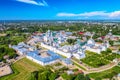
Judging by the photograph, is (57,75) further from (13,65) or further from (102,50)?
(102,50)

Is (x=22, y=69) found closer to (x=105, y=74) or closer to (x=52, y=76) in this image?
(x=52, y=76)

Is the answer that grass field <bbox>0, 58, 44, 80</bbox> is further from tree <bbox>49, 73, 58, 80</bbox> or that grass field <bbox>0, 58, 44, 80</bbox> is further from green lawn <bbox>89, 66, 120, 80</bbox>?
green lawn <bbox>89, 66, 120, 80</bbox>

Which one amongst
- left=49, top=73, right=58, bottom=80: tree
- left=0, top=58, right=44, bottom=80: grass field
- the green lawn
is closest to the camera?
left=49, top=73, right=58, bottom=80: tree

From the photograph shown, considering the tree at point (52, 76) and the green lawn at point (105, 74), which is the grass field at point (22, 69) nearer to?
the tree at point (52, 76)

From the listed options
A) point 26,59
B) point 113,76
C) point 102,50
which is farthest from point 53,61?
point 102,50

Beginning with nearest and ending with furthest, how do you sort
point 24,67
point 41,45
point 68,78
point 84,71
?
point 68,78
point 84,71
point 24,67
point 41,45

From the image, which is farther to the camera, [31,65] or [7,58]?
[7,58]

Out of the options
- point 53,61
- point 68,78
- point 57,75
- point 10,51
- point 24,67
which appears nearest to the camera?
point 68,78

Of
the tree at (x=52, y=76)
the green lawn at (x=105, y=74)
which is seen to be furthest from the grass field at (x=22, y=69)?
the green lawn at (x=105, y=74)

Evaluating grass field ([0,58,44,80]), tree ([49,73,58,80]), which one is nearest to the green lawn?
tree ([49,73,58,80])
